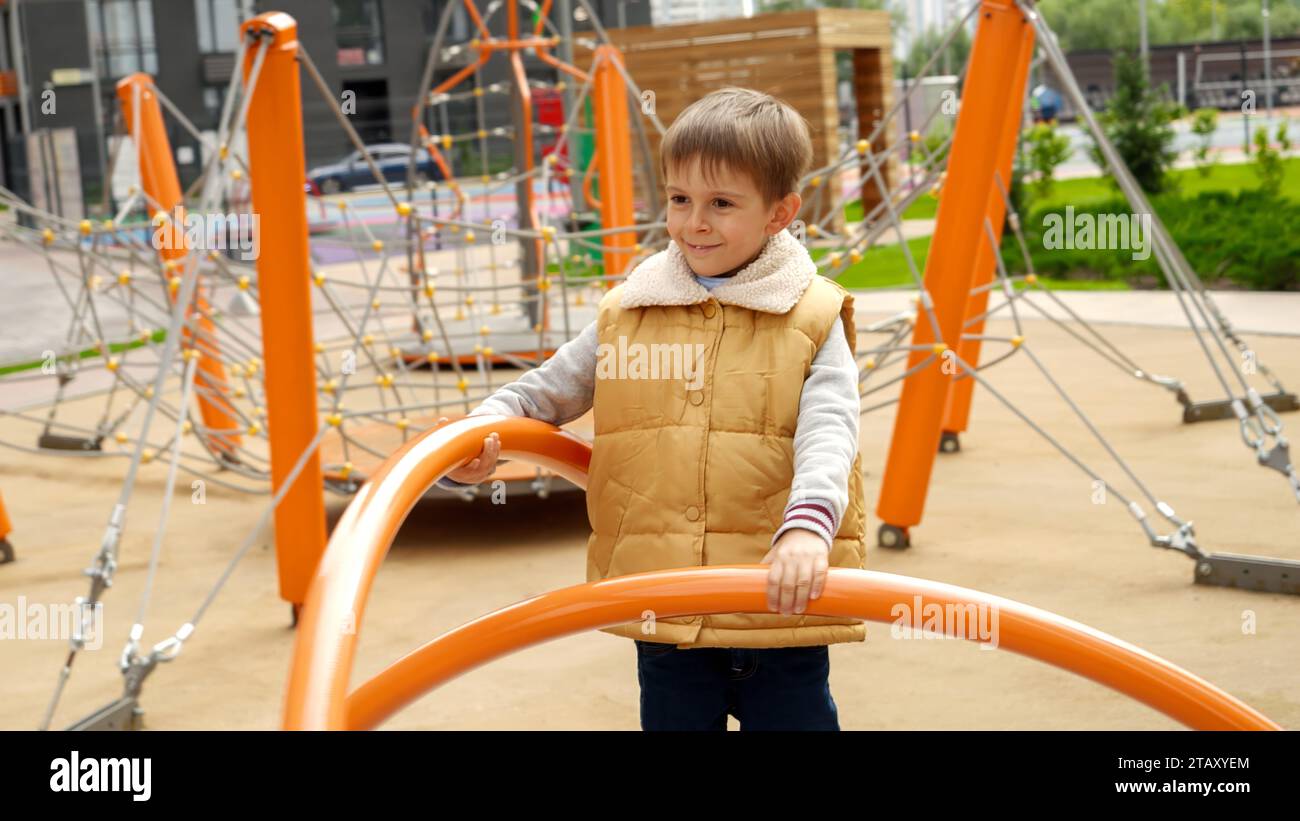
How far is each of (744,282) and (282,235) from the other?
6.60 ft

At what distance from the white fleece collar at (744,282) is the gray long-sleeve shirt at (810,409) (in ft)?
0.12

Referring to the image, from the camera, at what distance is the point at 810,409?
165 cm

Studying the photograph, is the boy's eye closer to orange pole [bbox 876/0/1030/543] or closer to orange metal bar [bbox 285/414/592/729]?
orange metal bar [bbox 285/414/592/729]

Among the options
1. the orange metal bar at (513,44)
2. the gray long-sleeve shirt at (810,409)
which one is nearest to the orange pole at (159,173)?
the orange metal bar at (513,44)

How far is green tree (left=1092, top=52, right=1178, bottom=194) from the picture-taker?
1159 centimetres

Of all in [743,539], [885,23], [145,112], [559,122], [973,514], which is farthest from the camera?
[885,23]

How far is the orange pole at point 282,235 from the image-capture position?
348cm

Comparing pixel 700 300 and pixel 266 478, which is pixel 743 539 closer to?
pixel 700 300

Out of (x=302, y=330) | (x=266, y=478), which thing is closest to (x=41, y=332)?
(x=266, y=478)

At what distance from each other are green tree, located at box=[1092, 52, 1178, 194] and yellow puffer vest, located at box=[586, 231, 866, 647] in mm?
10496

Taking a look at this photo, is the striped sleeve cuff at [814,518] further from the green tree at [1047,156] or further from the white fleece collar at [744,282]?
the green tree at [1047,156]

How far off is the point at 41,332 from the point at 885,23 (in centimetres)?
810

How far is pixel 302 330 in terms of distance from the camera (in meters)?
3.54
